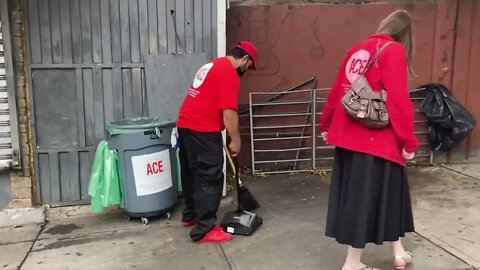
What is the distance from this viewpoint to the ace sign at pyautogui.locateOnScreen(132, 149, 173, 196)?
441 cm

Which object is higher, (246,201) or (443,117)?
(443,117)

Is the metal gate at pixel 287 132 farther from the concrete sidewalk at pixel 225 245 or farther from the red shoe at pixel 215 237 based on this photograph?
the red shoe at pixel 215 237

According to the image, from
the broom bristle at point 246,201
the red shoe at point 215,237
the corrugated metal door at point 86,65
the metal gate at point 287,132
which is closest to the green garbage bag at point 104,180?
the corrugated metal door at point 86,65

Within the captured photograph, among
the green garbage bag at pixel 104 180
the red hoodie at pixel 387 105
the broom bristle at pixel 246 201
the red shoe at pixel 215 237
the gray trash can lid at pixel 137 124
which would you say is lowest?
the red shoe at pixel 215 237

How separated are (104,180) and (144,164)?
0.39m

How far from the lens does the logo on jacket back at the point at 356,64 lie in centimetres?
322

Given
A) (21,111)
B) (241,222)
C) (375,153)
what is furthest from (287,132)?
(375,153)

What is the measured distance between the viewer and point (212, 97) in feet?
13.3

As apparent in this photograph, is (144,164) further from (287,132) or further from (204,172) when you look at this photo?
(287,132)

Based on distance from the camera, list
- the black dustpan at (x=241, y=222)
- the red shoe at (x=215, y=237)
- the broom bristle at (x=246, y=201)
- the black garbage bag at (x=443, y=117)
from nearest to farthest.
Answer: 1. the red shoe at (x=215, y=237)
2. the black dustpan at (x=241, y=222)
3. the broom bristle at (x=246, y=201)
4. the black garbage bag at (x=443, y=117)

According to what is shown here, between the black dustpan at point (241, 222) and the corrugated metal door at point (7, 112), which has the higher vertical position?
the corrugated metal door at point (7, 112)

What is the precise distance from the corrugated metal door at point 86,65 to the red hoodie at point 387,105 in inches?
82.0

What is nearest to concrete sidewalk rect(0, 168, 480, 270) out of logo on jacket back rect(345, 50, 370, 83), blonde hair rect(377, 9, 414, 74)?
logo on jacket back rect(345, 50, 370, 83)

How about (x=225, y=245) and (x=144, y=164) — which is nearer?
(x=225, y=245)
